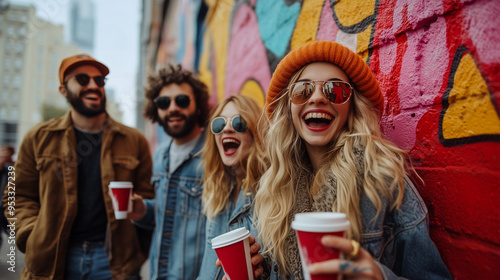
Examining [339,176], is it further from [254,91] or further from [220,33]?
[220,33]

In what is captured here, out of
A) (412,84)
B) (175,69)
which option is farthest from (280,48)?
(412,84)

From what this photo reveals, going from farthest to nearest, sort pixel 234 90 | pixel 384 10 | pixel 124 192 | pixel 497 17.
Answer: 1. pixel 234 90
2. pixel 124 192
3. pixel 384 10
4. pixel 497 17

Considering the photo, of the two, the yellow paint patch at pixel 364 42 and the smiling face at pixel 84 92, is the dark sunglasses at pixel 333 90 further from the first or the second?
the smiling face at pixel 84 92

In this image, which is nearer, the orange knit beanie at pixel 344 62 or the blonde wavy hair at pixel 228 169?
the orange knit beanie at pixel 344 62

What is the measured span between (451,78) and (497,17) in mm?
274

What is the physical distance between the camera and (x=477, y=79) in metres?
1.20

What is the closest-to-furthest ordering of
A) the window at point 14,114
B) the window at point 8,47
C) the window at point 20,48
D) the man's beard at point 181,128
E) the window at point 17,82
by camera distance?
the man's beard at point 181,128 → the window at point 20,48 → the window at point 8,47 → the window at point 17,82 → the window at point 14,114

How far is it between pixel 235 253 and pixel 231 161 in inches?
32.6

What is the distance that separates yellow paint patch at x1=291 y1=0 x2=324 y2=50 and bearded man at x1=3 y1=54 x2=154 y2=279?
173cm

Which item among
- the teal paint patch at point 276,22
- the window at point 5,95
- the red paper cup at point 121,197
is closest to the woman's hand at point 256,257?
the red paper cup at point 121,197

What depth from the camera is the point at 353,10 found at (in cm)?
192

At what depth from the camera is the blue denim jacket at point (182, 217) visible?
8.11 ft

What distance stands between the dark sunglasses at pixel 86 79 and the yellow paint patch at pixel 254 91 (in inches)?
62.7

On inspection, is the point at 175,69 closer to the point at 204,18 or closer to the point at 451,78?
the point at 451,78
